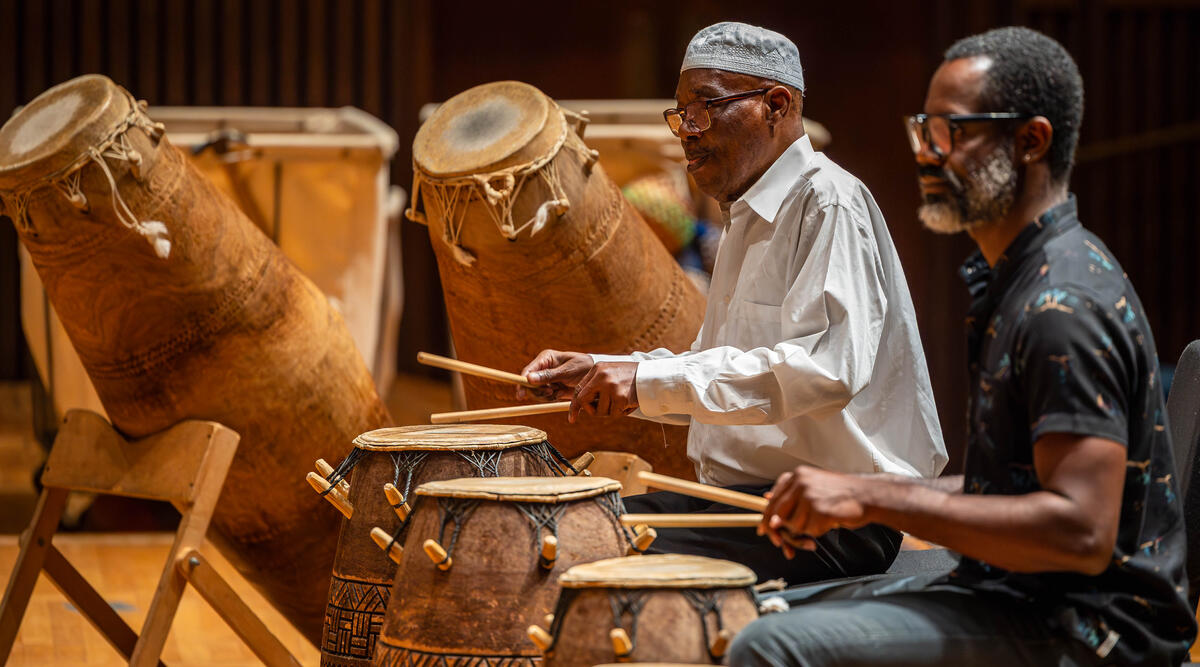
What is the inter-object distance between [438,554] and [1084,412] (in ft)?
3.05

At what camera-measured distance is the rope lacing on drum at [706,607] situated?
1651 millimetres

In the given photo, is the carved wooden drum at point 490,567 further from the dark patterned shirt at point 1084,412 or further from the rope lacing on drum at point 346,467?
the dark patterned shirt at point 1084,412

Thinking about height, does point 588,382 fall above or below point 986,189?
below

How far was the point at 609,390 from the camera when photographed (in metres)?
2.23

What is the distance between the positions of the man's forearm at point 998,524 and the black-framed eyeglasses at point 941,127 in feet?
1.36

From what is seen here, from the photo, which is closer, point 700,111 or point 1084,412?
point 1084,412

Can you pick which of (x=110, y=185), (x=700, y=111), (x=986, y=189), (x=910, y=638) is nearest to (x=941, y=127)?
(x=986, y=189)

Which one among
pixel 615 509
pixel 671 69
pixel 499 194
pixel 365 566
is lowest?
pixel 671 69

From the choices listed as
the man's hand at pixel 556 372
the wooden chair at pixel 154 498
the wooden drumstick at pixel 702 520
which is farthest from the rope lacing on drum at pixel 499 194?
the wooden drumstick at pixel 702 520

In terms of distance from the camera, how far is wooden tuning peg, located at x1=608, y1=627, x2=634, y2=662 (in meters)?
1.62

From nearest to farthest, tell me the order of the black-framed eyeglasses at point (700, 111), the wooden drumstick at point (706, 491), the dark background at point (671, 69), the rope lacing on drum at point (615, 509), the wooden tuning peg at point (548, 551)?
the wooden drumstick at point (706, 491)
the wooden tuning peg at point (548, 551)
the rope lacing on drum at point (615, 509)
the black-framed eyeglasses at point (700, 111)
the dark background at point (671, 69)

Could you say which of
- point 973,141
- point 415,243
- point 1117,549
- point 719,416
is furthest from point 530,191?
point 415,243

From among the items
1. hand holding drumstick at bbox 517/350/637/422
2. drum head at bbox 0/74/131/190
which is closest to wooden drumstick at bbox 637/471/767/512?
hand holding drumstick at bbox 517/350/637/422

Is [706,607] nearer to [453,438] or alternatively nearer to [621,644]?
[621,644]
